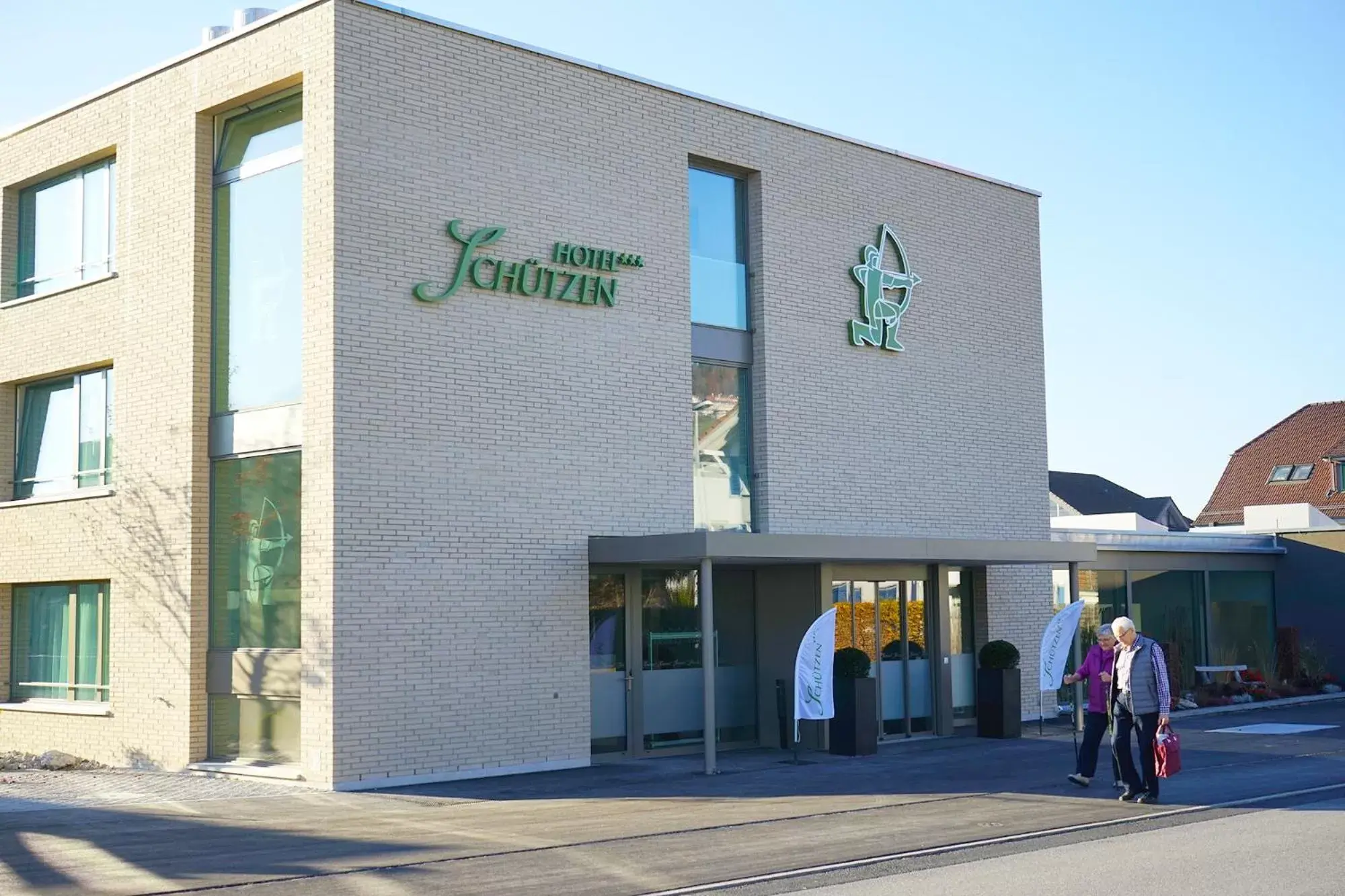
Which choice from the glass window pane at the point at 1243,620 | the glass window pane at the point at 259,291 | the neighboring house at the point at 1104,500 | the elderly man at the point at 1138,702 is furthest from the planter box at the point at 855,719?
the neighboring house at the point at 1104,500

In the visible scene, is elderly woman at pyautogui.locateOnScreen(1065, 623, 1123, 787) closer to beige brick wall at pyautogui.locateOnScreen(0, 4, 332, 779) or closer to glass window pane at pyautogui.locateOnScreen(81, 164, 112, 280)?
beige brick wall at pyautogui.locateOnScreen(0, 4, 332, 779)

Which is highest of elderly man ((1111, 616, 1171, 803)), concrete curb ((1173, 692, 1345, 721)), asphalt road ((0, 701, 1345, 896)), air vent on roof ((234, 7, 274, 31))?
air vent on roof ((234, 7, 274, 31))

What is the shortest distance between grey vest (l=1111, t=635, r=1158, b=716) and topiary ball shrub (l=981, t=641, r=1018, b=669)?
7641 mm

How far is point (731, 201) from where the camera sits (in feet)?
69.0

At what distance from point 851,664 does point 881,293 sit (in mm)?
6003

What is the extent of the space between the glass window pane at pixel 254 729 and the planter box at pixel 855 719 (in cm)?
704

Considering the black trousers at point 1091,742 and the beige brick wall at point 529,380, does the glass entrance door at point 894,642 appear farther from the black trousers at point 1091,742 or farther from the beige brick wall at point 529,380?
the black trousers at point 1091,742

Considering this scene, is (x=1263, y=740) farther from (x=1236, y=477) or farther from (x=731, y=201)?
(x=1236, y=477)

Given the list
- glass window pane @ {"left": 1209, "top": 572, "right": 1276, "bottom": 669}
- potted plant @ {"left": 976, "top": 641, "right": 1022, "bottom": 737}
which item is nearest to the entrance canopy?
potted plant @ {"left": 976, "top": 641, "right": 1022, "bottom": 737}

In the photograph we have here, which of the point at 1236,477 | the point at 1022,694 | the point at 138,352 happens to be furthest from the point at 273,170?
the point at 1236,477

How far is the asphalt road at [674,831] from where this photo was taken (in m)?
10.7

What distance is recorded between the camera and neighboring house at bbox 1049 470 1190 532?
192 ft

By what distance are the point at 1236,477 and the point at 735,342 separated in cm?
4164

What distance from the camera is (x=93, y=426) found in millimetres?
20156
